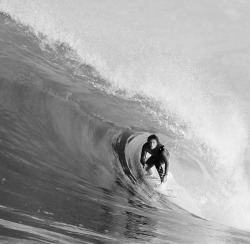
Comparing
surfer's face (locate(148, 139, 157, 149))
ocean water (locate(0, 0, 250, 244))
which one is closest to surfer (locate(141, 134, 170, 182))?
surfer's face (locate(148, 139, 157, 149))

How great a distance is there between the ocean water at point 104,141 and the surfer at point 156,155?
0.24 metres

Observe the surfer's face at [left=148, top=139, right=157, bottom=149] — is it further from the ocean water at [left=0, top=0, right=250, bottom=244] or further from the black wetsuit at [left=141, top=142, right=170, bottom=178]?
the ocean water at [left=0, top=0, right=250, bottom=244]

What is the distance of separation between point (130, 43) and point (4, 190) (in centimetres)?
1433

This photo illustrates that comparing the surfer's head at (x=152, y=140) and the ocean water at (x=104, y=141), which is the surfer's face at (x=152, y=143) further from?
the ocean water at (x=104, y=141)

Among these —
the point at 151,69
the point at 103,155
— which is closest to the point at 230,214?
the point at 103,155

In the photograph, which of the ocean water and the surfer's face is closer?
the ocean water

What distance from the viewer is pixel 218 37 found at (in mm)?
24516

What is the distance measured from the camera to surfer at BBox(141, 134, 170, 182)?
781 cm

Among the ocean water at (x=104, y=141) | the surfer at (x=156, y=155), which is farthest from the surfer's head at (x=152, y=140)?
the ocean water at (x=104, y=141)

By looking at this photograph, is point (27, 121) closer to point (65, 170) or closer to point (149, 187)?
point (65, 170)

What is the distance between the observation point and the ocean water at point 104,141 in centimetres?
492

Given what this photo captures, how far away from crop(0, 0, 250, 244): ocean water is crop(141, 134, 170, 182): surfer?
0.24 meters

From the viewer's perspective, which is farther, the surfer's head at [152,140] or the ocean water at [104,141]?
the surfer's head at [152,140]

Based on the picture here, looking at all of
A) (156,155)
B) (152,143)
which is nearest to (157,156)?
(156,155)
